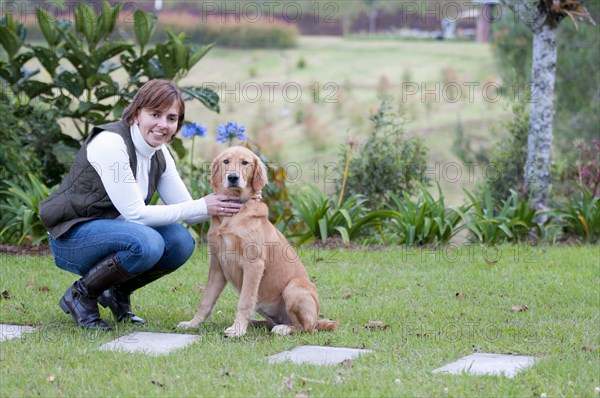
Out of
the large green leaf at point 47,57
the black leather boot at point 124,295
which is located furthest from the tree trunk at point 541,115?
the large green leaf at point 47,57

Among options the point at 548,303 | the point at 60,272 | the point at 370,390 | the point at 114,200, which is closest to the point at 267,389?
the point at 370,390

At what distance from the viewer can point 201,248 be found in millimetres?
8086

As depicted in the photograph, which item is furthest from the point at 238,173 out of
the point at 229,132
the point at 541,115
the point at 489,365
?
the point at 541,115

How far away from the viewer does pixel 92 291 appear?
5156mm

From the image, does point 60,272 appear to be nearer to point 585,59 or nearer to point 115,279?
point 115,279

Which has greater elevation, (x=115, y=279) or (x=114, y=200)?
(x=114, y=200)

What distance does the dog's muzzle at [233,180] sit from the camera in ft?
16.2

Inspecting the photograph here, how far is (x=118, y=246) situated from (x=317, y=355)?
1410mm

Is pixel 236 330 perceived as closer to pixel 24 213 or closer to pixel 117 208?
pixel 117 208

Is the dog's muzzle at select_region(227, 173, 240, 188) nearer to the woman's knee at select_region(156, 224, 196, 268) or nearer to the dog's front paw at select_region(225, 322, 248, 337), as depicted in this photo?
the woman's knee at select_region(156, 224, 196, 268)

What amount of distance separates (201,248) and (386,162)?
8.44ft

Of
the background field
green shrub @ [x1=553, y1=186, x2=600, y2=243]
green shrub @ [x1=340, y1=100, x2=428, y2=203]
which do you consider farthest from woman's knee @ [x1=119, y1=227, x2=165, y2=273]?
the background field

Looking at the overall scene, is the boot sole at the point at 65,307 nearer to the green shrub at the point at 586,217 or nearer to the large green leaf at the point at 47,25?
the large green leaf at the point at 47,25

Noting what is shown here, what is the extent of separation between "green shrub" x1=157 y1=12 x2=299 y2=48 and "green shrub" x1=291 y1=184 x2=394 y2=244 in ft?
39.0
